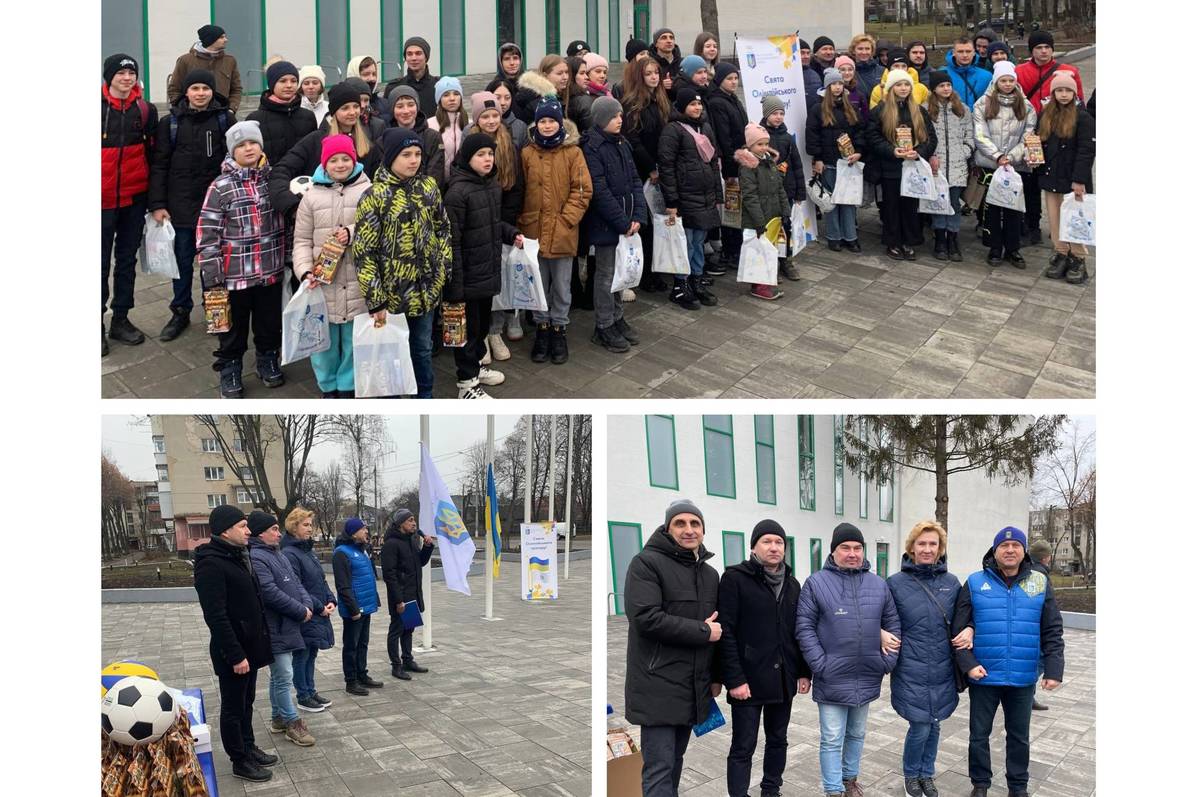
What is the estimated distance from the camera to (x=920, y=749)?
203 inches

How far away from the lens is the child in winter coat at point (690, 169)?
290 inches

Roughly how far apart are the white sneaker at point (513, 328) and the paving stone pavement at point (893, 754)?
2.12m

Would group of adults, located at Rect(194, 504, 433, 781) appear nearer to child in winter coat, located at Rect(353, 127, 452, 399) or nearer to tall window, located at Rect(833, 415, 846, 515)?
child in winter coat, located at Rect(353, 127, 452, 399)

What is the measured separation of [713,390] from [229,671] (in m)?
3.29

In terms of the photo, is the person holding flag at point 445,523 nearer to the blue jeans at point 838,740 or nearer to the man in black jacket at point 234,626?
the man in black jacket at point 234,626

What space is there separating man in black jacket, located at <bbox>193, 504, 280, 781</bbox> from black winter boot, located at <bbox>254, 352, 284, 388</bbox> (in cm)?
117

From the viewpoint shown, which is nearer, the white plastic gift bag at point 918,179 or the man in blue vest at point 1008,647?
the man in blue vest at point 1008,647

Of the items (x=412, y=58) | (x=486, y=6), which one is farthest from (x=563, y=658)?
(x=486, y=6)

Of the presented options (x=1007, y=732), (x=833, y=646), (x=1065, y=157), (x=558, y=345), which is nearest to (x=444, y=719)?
(x=558, y=345)

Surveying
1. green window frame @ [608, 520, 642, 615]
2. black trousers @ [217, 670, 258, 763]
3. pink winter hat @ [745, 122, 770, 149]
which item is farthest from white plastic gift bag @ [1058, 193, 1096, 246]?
black trousers @ [217, 670, 258, 763]

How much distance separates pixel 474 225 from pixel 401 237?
558 mm

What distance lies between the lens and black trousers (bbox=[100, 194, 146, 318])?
6.39 metres

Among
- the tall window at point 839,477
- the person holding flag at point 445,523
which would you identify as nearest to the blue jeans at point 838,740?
the tall window at point 839,477

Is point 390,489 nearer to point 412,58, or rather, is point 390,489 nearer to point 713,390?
point 412,58
